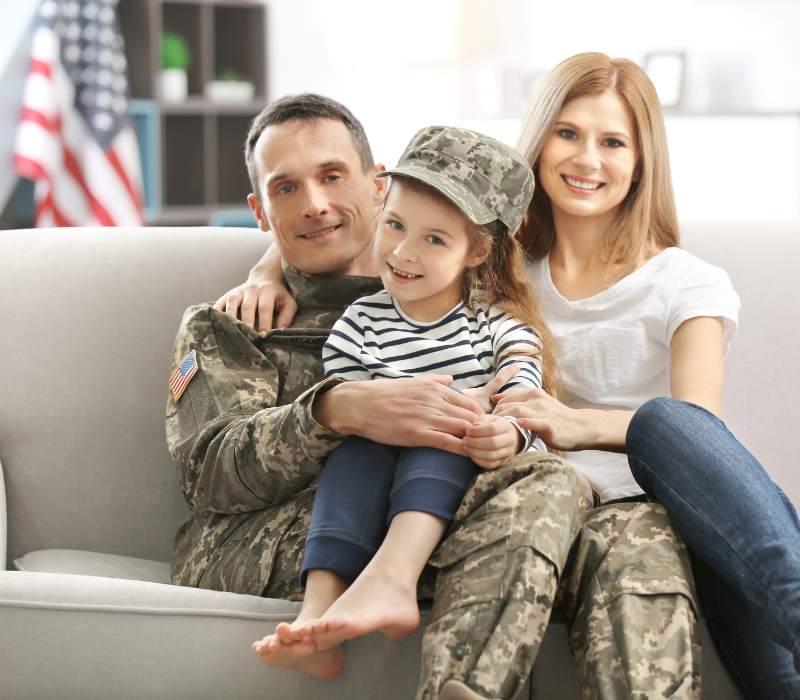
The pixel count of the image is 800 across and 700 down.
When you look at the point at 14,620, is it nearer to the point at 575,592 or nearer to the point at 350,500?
the point at 350,500

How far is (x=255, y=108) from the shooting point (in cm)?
434

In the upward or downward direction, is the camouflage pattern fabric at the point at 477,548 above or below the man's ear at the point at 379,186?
below

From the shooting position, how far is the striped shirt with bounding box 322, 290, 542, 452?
1246mm

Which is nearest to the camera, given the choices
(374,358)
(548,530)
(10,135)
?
(548,530)

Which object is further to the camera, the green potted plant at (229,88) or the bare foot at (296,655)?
the green potted plant at (229,88)

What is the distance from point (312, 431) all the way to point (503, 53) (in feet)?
12.0

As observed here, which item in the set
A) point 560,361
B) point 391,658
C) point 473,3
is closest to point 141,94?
point 473,3

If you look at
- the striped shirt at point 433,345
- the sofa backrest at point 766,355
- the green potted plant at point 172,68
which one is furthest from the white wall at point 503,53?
the striped shirt at point 433,345

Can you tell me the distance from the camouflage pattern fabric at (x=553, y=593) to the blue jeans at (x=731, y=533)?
0.17 feet

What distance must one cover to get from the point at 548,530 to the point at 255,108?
3.82 metres

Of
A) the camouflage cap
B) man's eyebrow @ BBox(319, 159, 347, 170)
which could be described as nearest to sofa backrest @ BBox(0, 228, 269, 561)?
man's eyebrow @ BBox(319, 159, 347, 170)

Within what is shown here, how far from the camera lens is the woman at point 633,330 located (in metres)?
1.06

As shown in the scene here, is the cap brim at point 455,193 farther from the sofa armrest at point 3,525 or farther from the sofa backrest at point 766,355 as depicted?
the sofa armrest at point 3,525

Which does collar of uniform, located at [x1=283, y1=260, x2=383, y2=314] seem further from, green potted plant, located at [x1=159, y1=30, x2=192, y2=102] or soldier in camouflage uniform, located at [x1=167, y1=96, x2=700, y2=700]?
green potted plant, located at [x1=159, y1=30, x2=192, y2=102]
